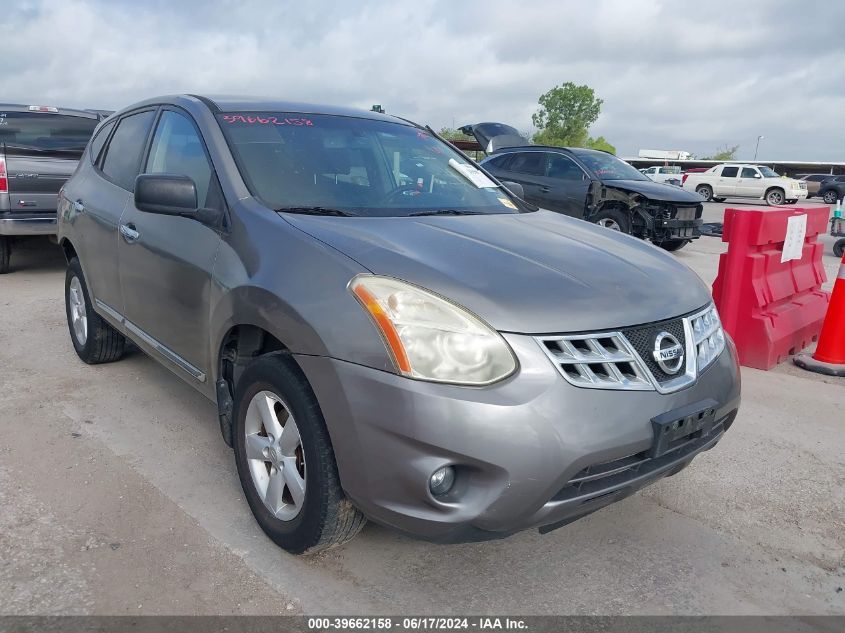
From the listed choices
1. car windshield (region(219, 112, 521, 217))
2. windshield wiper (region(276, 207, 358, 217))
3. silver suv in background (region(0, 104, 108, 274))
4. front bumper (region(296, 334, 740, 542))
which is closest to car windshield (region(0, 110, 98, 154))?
silver suv in background (region(0, 104, 108, 274))

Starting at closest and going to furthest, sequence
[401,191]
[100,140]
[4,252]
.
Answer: [401,191]
[100,140]
[4,252]

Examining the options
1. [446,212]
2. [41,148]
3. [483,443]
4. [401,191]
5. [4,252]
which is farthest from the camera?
[4,252]

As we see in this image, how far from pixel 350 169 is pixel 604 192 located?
821 centimetres

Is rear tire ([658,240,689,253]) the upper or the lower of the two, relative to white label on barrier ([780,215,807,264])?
lower

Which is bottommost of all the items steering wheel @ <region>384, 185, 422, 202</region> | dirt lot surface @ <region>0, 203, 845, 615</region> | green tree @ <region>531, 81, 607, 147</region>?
dirt lot surface @ <region>0, 203, 845, 615</region>

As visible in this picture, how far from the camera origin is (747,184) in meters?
29.6

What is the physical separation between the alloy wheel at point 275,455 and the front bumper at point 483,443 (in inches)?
11.8

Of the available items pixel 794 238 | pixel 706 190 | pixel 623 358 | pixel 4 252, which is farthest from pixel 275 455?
pixel 706 190

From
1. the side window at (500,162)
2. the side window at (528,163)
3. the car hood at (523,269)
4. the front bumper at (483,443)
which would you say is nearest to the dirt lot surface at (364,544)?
the front bumper at (483,443)

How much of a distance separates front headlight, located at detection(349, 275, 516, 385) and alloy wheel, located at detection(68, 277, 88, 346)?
3168mm

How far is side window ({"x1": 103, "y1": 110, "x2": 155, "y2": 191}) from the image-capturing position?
3828mm

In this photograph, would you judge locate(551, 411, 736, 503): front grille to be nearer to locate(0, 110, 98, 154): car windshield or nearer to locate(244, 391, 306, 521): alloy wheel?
locate(244, 391, 306, 521): alloy wheel

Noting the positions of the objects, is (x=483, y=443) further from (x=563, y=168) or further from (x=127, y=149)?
(x=563, y=168)

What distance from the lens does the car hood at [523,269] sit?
2.14 m
